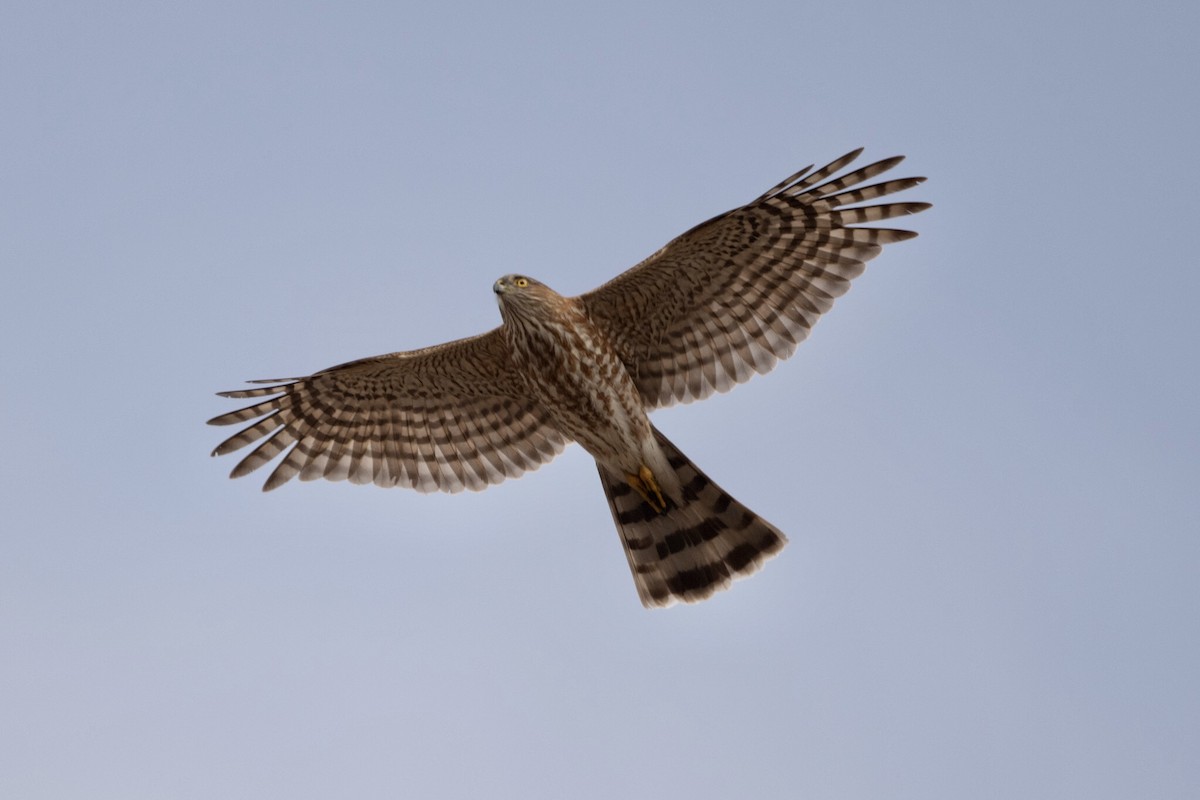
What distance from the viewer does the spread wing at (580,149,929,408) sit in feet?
37.6

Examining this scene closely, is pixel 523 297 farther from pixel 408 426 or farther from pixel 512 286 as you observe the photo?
pixel 408 426

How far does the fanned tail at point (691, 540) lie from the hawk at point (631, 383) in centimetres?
1

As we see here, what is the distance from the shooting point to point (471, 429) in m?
12.8

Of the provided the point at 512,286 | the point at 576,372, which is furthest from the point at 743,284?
the point at 512,286

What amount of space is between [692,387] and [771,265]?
119 centimetres

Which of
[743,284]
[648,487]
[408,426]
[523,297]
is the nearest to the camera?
[523,297]

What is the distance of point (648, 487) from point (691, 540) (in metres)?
0.58

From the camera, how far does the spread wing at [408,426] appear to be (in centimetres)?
1230

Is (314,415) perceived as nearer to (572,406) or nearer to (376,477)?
(376,477)

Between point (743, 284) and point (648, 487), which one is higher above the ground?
point (743, 284)

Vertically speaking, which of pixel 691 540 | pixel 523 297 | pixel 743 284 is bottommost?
pixel 691 540

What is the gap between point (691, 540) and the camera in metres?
12.3

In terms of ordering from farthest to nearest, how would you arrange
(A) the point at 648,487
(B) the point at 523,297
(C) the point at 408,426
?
(C) the point at 408,426 < (A) the point at 648,487 < (B) the point at 523,297

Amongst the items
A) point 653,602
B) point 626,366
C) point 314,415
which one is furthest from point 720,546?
point 314,415
